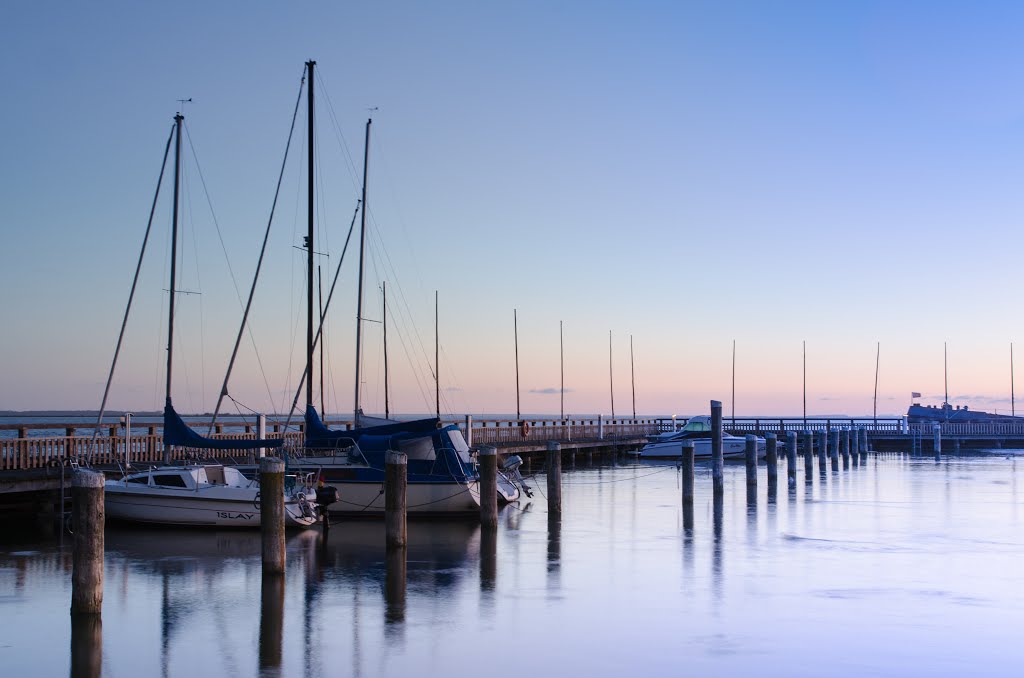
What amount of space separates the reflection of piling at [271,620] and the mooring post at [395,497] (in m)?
3.78

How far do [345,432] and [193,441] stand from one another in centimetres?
438

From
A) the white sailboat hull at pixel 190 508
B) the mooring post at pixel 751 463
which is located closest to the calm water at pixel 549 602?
the white sailboat hull at pixel 190 508

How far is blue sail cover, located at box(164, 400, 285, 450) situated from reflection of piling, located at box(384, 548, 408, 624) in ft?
23.6

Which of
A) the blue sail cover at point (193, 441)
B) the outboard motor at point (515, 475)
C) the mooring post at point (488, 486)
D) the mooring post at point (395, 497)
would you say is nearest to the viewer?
Answer: the mooring post at point (395, 497)

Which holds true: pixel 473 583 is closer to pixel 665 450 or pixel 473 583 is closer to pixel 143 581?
pixel 143 581

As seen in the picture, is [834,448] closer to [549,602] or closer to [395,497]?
[395,497]

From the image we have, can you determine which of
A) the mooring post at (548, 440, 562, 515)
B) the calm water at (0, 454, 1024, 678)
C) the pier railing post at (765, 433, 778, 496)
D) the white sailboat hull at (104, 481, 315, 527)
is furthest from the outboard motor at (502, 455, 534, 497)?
the white sailboat hull at (104, 481, 315, 527)

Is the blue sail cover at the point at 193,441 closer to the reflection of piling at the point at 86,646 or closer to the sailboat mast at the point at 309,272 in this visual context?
the sailboat mast at the point at 309,272

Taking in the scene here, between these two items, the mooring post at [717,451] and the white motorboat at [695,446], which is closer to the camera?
the mooring post at [717,451]

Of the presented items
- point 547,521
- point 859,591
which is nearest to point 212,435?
point 547,521

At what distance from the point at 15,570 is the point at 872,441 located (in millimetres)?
70236

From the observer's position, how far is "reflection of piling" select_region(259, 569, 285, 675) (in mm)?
15284

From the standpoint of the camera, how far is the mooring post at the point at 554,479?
33.2 metres

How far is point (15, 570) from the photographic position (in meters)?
22.1
